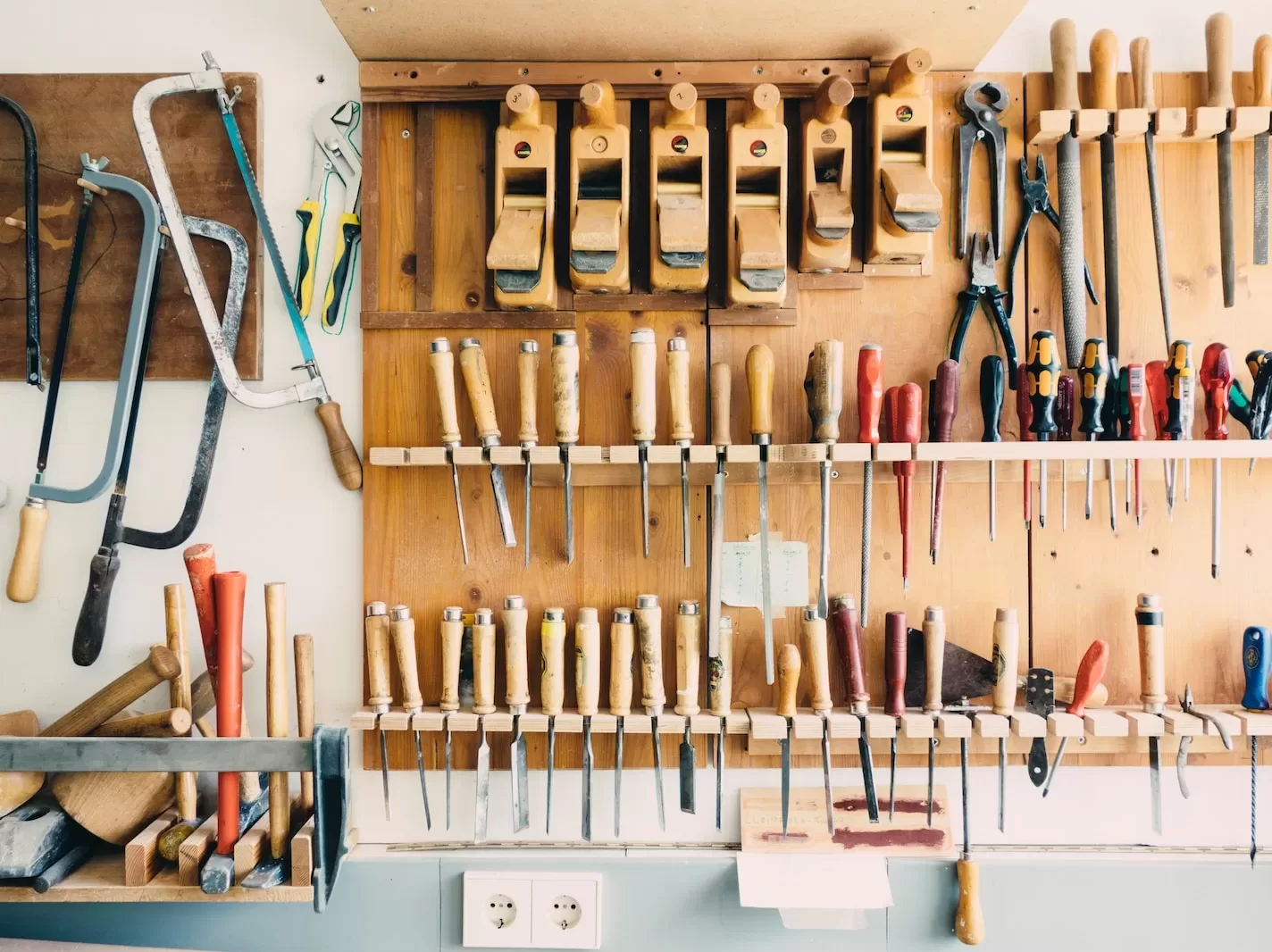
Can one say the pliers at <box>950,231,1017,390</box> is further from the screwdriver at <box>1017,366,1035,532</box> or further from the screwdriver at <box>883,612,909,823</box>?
the screwdriver at <box>883,612,909,823</box>

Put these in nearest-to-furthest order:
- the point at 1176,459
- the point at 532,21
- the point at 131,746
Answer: the point at 131,746
the point at 532,21
the point at 1176,459

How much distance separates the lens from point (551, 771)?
1437 mm

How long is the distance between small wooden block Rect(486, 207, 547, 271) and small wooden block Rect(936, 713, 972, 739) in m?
1.00

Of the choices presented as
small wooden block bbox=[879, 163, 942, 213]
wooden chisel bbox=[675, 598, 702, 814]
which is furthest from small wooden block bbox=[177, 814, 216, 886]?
small wooden block bbox=[879, 163, 942, 213]

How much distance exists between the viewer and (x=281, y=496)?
1512 millimetres

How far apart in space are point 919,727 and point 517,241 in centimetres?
103

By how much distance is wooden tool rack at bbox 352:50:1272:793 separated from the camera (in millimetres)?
1479

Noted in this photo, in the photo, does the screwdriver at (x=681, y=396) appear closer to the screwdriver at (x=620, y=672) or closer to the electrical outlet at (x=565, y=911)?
the screwdriver at (x=620, y=672)

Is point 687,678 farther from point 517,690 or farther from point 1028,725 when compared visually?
point 1028,725

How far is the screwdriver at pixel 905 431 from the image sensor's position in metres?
1.33

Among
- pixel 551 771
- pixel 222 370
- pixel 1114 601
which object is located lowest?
pixel 551 771

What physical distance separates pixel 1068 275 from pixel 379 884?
63.0 inches

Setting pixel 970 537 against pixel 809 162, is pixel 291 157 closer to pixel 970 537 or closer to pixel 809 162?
pixel 809 162

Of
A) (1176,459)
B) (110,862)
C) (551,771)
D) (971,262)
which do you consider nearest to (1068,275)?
(971,262)
